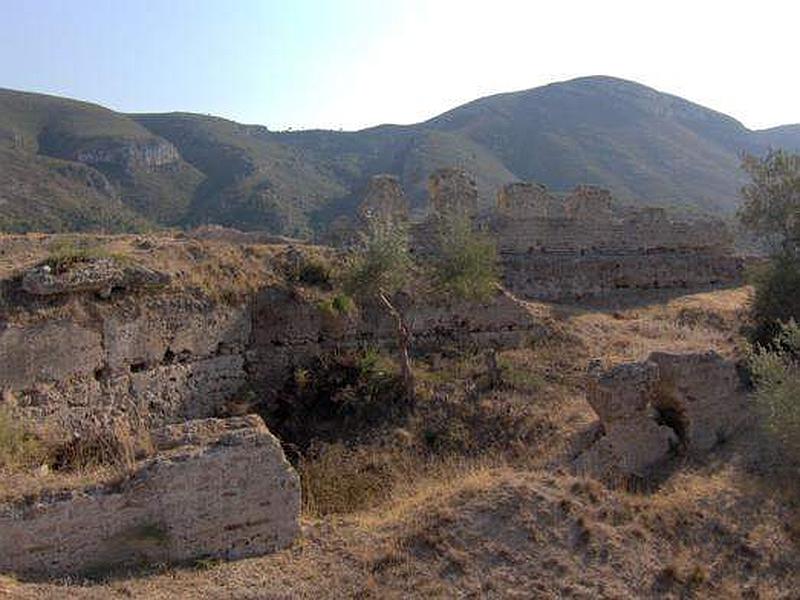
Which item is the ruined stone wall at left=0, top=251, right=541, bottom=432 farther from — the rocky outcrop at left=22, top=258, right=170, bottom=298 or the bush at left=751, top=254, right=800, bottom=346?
the bush at left=751, top=254, right=800, bottom=346

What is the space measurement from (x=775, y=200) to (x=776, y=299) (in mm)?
2332

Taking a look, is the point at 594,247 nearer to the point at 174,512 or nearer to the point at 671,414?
the point at 671,414

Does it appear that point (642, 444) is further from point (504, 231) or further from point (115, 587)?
point (504, 231)

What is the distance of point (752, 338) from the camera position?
48.0 feet

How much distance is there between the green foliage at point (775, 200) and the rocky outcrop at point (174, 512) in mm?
12391

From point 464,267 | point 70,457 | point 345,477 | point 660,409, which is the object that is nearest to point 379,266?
point 464,267

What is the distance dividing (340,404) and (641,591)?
6.12 metres

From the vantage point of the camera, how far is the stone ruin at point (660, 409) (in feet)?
33.2

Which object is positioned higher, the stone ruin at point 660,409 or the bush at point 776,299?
the bush at point 776,299

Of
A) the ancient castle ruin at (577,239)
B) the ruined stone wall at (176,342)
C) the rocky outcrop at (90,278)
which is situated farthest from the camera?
the ancient castle ruin at (577,239)

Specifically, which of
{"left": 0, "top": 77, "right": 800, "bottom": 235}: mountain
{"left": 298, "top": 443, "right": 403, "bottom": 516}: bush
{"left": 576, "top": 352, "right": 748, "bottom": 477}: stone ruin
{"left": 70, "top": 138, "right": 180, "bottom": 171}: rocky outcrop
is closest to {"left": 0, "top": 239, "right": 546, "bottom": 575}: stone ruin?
{"left": 298, "top": 443, "right": 403, "bottom": 516}: bush

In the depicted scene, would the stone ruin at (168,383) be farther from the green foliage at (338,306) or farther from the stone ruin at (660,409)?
the stone ruin at (660,409)

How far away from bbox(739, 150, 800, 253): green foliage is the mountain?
21645mm

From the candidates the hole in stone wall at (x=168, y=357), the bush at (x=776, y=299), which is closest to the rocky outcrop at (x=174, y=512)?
the hole in stone wall at (x=168, y=357)
